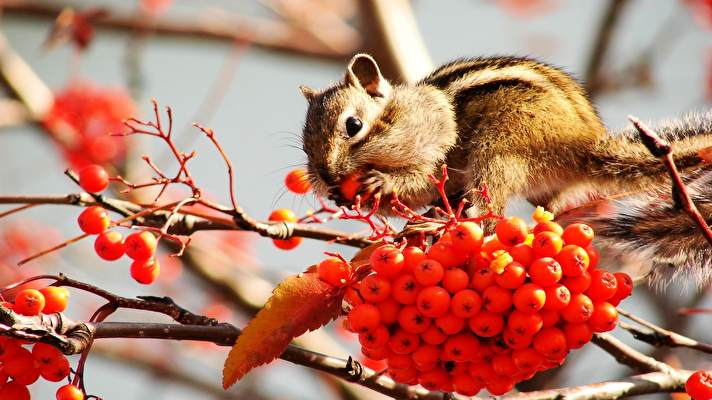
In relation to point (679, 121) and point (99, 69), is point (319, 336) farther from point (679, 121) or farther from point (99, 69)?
point (99, 69)

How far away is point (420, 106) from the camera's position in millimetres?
3902

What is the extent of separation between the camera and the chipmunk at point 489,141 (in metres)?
3.52

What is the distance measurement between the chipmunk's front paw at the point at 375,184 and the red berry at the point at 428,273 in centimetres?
145

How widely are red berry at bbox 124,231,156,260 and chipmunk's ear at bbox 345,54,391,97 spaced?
75.3 inches

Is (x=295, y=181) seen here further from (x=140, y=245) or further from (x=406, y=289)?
(x=406, y=289)

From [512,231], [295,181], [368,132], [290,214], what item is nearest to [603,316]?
[512,231]

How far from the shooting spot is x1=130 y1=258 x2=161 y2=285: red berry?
8.24 ft

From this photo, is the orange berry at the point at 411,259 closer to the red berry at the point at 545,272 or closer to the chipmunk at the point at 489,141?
the red berry at the point at 545,272

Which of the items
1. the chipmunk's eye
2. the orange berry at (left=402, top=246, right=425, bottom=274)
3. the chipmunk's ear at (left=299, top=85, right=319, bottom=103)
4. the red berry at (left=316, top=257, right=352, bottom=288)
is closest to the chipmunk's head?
the chipmunk's eye

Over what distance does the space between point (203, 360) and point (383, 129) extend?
312 centimetres

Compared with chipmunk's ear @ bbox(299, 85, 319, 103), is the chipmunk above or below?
below

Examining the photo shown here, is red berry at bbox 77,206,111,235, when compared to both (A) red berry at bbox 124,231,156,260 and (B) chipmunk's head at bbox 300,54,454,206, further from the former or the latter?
(B) chipmunk's head at bbox 300,54,454,206

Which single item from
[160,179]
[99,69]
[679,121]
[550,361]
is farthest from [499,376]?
[99,69]

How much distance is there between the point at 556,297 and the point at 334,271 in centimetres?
59
